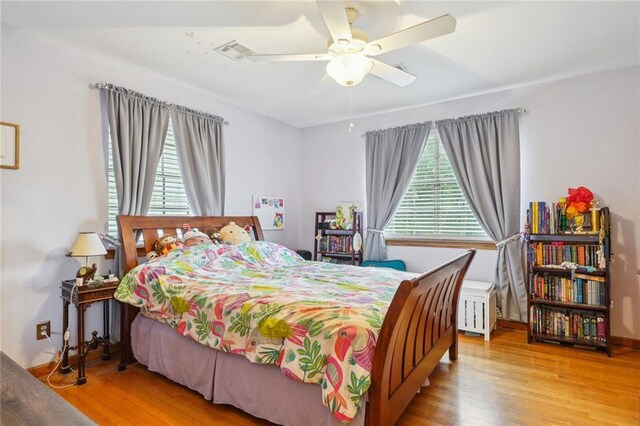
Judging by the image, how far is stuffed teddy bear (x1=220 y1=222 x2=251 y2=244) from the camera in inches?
140

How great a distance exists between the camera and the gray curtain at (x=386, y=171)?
4258mm

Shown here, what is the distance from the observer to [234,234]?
3586 millimetres

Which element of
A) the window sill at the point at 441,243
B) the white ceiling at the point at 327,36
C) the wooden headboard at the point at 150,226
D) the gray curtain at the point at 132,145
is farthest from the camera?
the window sill at the point at 441,243

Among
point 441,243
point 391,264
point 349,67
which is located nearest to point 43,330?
point 349,67

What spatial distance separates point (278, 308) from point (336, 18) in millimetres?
1617

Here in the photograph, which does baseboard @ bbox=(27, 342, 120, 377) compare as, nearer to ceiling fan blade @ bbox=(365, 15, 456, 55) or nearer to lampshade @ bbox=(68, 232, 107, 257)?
lampshade @ bbox=(68, 232, 107, 257)

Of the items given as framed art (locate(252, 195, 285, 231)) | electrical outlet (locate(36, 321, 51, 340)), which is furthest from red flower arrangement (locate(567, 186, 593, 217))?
electrical outlet (locate(36, 321, 51, 340))

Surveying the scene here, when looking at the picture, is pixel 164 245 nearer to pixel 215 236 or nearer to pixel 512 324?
pixel 215 236

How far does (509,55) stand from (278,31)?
1967 millimetres

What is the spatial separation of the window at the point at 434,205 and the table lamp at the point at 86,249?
3.25m

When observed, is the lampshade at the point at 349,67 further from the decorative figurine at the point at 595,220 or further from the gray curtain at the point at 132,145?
the decorative figurine at the point at 595,220

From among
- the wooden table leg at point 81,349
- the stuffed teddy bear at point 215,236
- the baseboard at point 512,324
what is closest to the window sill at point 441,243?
the baseboard at point 512,324

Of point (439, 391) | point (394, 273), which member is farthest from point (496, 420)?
point (394, 273)

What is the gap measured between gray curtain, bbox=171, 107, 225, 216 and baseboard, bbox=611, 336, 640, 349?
411 centimetres
